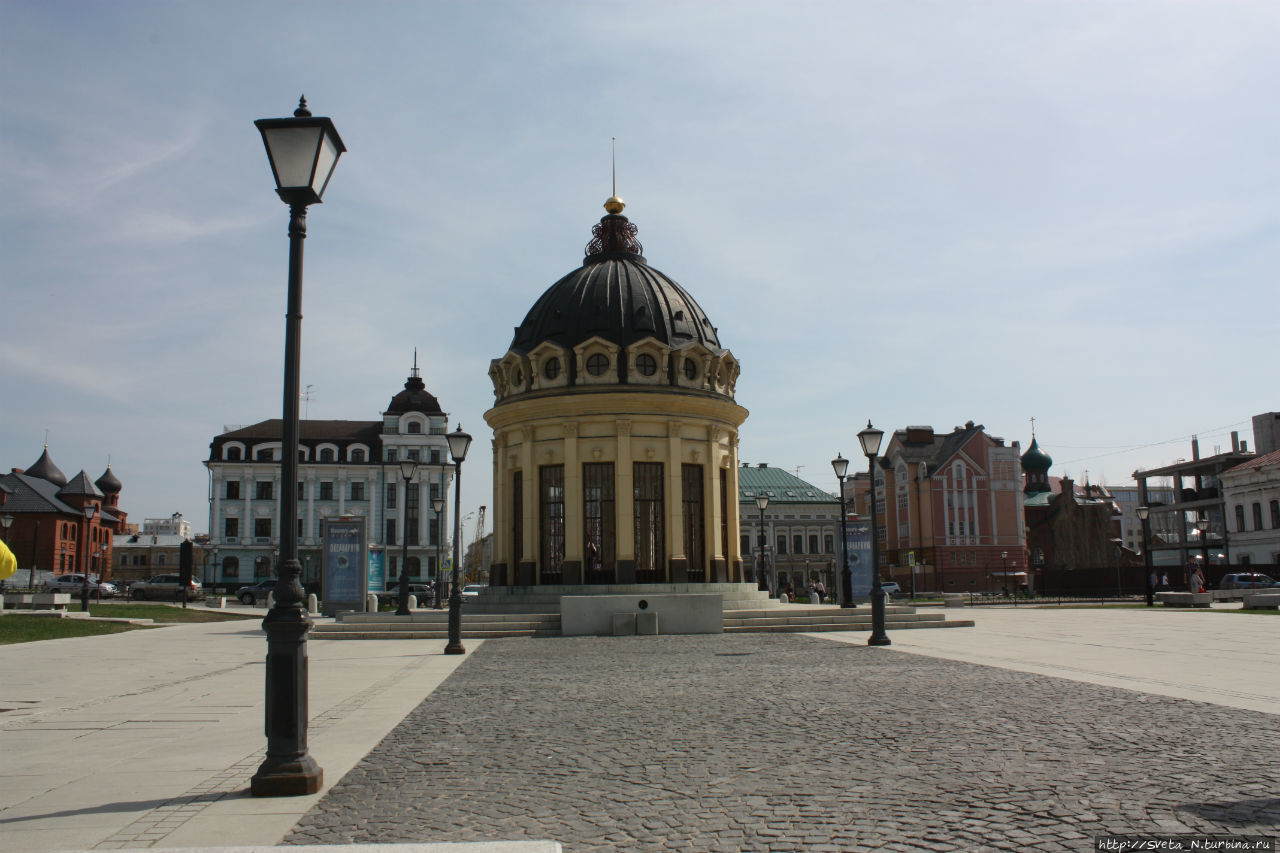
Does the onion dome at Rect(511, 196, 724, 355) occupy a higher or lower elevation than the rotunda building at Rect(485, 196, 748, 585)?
higher

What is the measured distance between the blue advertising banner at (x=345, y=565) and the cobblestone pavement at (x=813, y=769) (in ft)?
71.9

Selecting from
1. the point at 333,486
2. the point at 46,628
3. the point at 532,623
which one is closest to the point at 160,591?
the point at 333,486

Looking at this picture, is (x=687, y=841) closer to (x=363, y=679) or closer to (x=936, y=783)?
(x=936, y=783)

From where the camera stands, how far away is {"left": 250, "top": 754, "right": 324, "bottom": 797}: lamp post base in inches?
274

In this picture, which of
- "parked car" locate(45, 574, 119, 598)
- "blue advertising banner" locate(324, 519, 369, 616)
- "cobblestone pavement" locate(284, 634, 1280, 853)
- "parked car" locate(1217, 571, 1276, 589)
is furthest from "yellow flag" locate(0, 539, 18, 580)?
"parked car" locate(1217, 571, 1276, 589)

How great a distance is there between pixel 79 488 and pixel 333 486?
37268 mm

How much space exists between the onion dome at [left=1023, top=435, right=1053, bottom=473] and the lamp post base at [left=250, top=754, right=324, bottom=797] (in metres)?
107

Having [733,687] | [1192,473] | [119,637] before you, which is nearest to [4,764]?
[733,687]

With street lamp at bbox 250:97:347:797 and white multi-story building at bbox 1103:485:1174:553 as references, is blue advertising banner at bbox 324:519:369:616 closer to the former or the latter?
street lamp at bbox 250:97:347:797

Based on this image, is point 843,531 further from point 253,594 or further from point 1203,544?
point 1203,544

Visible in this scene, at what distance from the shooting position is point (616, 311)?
35.1m

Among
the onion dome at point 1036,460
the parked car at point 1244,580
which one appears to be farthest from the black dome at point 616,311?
the onion dome at point 1036,460

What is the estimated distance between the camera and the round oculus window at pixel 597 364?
3419cm

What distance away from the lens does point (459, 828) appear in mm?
6016
